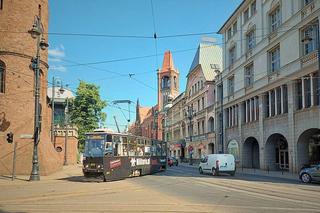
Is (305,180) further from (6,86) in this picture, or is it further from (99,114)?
(99,114)

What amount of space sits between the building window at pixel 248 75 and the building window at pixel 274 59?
5012mm

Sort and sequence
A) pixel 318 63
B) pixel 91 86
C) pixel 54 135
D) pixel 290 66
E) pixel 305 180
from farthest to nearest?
pixel 91 86 < pixel 54 135 < pixel 290 66 < pixel 318 63 < pixel 305 180

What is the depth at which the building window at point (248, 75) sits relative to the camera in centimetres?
4728

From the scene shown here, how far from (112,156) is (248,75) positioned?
26048 millimetres

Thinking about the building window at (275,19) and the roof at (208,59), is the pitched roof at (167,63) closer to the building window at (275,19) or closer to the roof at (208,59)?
the roof at (208,59)

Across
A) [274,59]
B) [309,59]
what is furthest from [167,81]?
[309,59]

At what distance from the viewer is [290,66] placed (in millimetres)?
36594

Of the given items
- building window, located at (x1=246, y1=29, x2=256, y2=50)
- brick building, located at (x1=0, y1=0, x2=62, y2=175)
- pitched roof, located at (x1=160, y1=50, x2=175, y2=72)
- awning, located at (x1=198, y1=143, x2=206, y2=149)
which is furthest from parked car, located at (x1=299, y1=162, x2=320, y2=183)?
pitched roof, located at (x1=160, y1=50, x2=175, y2=72)

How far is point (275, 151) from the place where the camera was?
4275 centimetres

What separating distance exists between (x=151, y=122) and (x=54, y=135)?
2847 inches

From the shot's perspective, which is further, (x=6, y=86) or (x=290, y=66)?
(x=290, y=66)

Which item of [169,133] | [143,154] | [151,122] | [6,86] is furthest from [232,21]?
[151,122]

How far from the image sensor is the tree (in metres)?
59.5

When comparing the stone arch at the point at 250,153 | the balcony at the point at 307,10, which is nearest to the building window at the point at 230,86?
the stone arch at the point at 250,153
